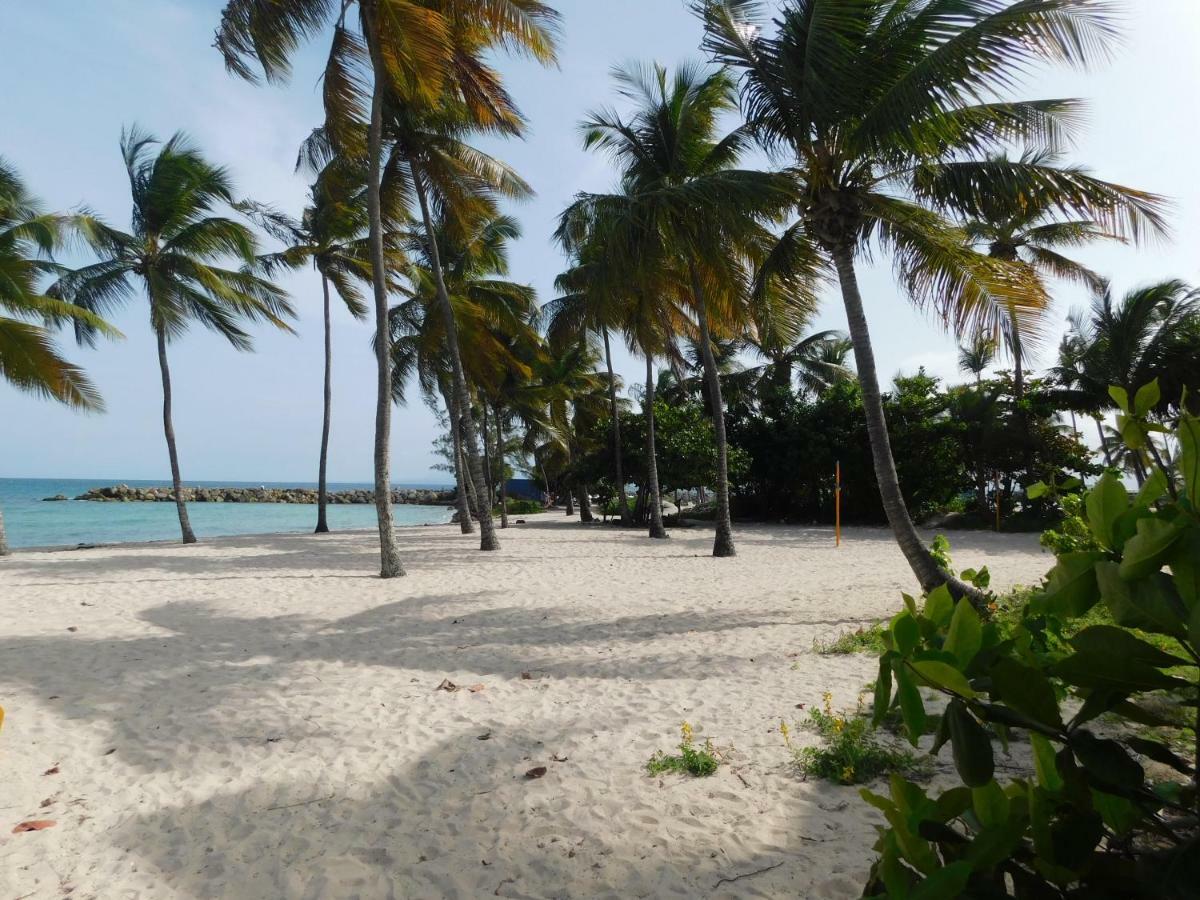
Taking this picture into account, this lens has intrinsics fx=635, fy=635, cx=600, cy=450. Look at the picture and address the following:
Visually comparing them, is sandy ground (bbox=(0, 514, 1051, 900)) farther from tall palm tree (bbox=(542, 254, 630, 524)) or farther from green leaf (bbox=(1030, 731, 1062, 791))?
tall palm tree (bbox=(542, 254, 630, 524))

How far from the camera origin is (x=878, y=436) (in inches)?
266

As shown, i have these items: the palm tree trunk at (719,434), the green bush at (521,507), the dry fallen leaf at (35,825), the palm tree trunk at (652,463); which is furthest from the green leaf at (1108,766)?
the green bush at (521,507)

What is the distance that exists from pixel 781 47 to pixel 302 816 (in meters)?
7.58

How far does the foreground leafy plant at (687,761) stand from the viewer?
3.32 m

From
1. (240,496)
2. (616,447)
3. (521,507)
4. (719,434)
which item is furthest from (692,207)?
(240,496)

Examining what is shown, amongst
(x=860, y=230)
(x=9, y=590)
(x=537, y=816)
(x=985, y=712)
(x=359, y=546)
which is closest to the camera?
(x=985, y=712)

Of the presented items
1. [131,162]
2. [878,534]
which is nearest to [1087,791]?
[878,534]

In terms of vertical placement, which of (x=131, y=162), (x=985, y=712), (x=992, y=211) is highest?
(x=131, y=162)

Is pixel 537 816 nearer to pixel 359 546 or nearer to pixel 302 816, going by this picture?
pixel 302 816

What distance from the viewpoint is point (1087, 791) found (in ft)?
2.76

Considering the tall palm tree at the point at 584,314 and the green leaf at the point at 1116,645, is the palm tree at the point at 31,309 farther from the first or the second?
the green leaf at the point at 1116,645

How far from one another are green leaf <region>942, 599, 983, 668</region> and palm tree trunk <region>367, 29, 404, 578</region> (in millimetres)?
9636

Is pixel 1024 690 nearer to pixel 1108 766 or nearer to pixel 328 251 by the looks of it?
pixel 1108 766

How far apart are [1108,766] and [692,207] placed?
872 cm
